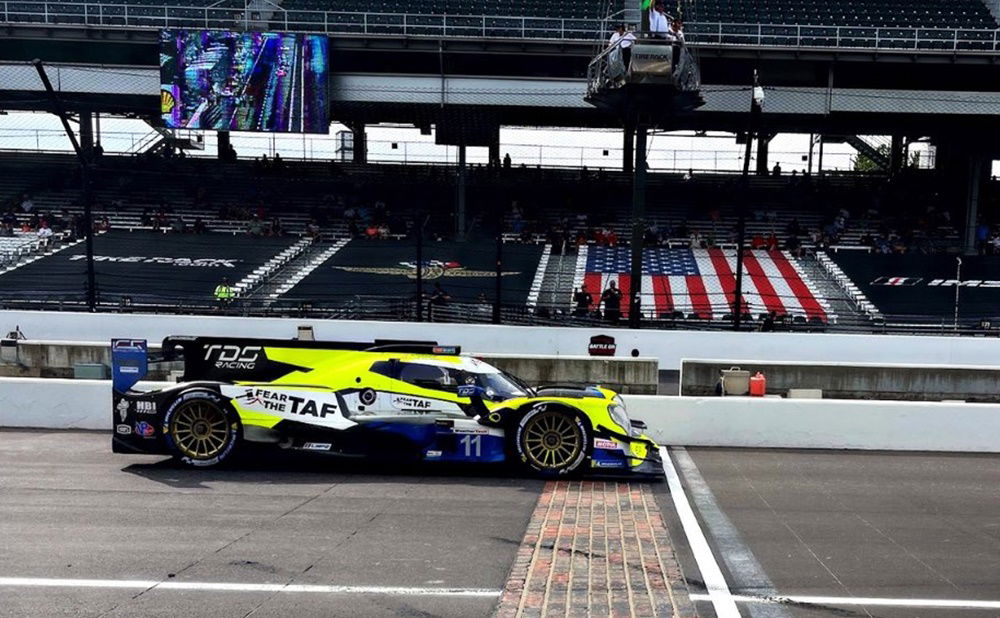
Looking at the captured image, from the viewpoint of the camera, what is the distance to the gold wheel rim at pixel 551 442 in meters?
10.4

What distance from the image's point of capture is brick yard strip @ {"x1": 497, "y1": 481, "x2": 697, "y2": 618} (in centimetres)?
620

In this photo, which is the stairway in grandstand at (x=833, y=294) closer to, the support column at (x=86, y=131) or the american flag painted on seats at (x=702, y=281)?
the american flag painted on seats at (x=702, y=281)

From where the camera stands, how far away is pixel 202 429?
34.5 feet

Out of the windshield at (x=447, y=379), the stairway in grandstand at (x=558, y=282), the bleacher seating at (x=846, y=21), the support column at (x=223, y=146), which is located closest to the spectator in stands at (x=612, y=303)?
the stairway in grandstand at (x=558, y=282)

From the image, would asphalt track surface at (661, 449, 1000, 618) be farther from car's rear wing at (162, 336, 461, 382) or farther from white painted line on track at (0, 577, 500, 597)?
car's rear wing at (162, 336, 461, 382)

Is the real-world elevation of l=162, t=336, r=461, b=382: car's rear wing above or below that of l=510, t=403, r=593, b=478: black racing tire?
above

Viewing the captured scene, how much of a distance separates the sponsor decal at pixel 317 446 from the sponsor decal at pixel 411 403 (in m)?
0.82

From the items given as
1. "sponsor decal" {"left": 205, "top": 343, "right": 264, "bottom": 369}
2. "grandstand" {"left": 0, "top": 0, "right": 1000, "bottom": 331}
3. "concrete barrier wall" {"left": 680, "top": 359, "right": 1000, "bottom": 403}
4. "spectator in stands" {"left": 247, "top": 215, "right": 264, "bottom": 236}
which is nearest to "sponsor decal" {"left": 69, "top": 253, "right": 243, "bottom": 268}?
"grandstand" {"left": 0, "top": 0, "right": 1000, "bottom": 331}

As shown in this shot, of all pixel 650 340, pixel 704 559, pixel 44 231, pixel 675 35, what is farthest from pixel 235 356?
pixel 44 231

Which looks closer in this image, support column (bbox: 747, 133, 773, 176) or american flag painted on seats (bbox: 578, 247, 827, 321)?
american flag painted on seats (bbox: 578, 247, 827, 321)

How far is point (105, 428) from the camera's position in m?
13.2

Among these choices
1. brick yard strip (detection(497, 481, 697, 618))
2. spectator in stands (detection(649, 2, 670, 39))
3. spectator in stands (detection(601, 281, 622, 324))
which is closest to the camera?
brick yard strip (detection(497, 481, 697, 618))

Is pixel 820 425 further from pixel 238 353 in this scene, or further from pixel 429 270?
pixel 429 270

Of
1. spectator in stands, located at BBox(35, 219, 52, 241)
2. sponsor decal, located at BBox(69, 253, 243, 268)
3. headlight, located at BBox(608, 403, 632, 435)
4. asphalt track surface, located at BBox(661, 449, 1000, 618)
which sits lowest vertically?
asphalt track surface, located at BBox(661, 449, 1000, 618)
